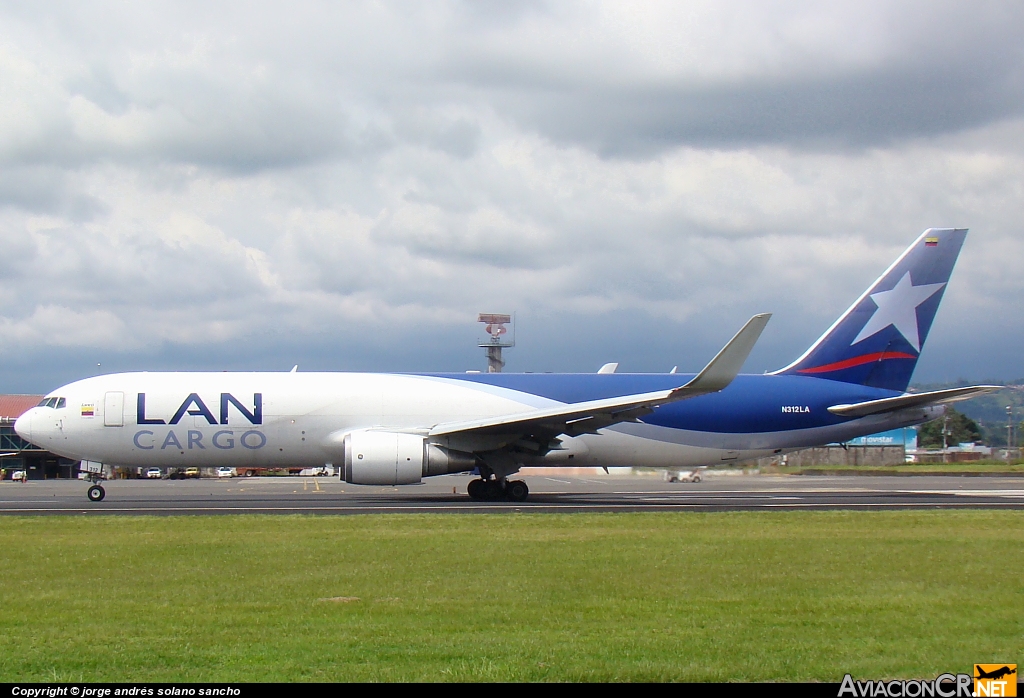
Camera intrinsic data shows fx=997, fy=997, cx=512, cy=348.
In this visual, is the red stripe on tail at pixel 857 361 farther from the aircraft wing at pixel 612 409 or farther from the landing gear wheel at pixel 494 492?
the landing gear wheel at pixel 494 492

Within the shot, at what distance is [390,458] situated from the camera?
85.3ft

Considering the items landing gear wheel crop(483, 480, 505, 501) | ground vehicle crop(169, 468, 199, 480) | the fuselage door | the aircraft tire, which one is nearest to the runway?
the aircraft tire

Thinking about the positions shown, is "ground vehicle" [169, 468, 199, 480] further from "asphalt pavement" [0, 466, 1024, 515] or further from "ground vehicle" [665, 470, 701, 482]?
"ground vehicle" [665, 470, 701, 482]

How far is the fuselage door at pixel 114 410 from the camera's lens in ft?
91.0

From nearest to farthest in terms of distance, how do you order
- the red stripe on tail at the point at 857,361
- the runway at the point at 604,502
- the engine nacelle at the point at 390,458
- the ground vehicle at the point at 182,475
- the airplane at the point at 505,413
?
the runway at the point at 604,502
the engine nacelle at the point at 390,458
the airplane at the point at 505,413
the red stripe on tail at the point at 857,361
the ground vehicle at the point at 182,475

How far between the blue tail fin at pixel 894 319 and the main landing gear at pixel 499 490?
9986 mm

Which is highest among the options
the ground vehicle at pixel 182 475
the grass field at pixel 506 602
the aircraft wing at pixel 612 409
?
the aircraft wing at pixel 612 409

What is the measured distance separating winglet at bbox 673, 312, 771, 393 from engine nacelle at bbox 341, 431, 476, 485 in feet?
22.7

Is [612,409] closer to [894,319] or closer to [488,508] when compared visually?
[488,508]

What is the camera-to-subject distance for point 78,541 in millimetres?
15852

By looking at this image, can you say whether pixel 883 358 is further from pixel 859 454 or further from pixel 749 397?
pixel 859 454

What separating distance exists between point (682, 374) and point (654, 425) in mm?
2477

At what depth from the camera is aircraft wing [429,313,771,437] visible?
79.9ft

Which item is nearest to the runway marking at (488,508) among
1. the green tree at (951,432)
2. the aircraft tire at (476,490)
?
the aircraft tire at (476,490)
